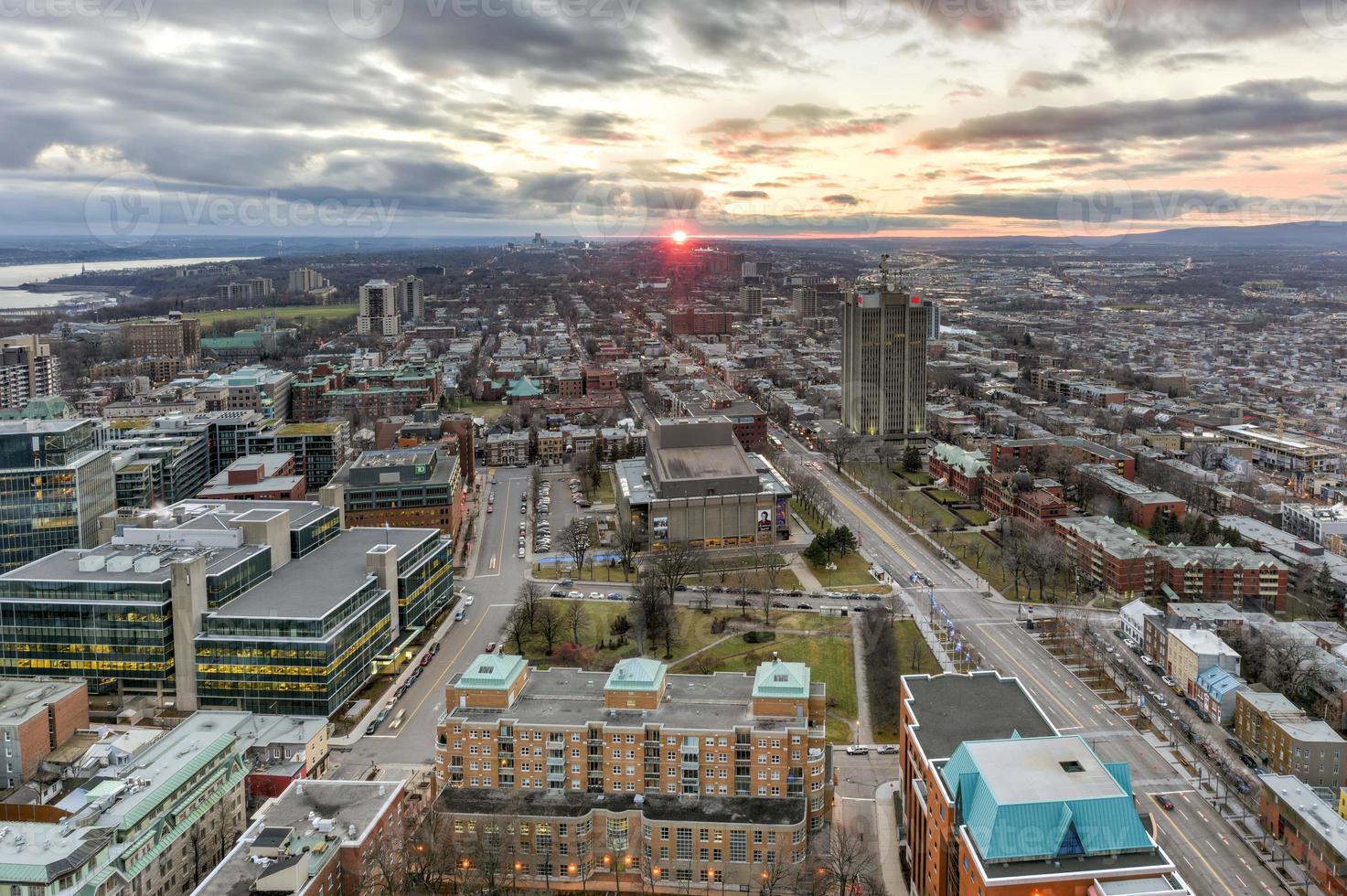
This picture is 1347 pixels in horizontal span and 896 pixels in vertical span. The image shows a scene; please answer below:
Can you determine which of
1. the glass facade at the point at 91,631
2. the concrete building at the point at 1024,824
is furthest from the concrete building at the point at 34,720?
the concrete building at the point at 1024,824

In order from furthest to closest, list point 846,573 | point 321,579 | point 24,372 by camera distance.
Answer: point 24,372 → point 846,573 → point 321,579

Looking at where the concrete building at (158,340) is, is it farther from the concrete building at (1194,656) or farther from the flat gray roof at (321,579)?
the concrete building at (1194,656)

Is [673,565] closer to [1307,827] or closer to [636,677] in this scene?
[636,677]

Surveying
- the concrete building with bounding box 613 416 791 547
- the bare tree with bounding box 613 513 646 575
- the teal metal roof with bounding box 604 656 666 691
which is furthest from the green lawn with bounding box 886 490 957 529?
the teal metal roof with bounding box 604 656 666 691

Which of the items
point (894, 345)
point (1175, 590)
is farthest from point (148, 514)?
point (894, 345)

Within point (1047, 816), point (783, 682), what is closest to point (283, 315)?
Answer: point (783, 682)

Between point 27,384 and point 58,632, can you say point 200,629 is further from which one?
point 27,384
